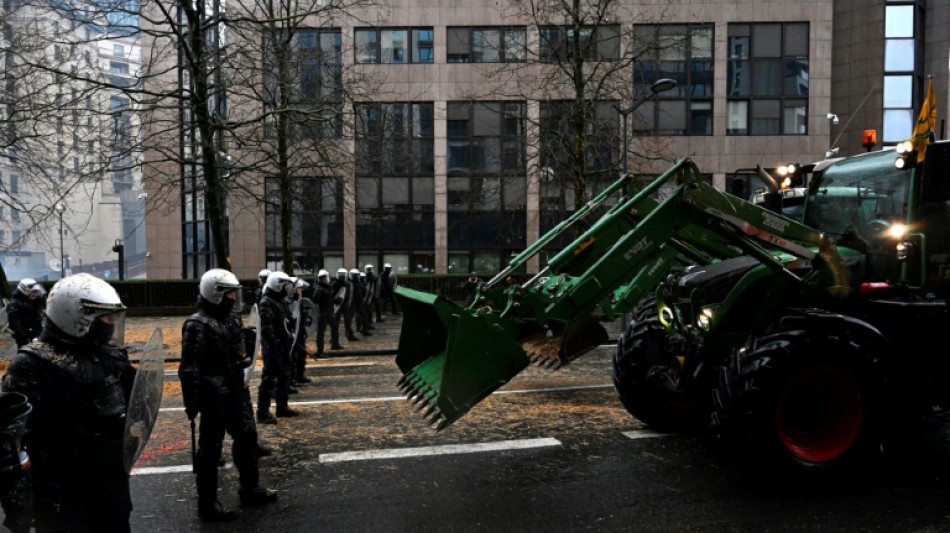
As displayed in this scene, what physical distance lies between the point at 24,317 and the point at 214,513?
869cm

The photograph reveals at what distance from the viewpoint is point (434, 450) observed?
6.59 metres

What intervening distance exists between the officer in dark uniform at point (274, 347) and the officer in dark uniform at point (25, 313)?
228 inches

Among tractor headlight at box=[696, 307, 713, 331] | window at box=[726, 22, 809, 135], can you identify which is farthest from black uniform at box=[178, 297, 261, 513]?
window at box=[726, 22, 809, 135]

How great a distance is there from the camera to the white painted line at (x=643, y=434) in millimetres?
6863

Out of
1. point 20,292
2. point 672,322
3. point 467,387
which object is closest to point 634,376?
point 672,322

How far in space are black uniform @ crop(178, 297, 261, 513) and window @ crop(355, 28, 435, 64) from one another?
26.1 m

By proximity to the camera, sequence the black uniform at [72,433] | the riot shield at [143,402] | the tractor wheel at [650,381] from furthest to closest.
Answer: the tractor wheel at [650,381]
the riot shield at [143,402]
the black uniform at [72,433]

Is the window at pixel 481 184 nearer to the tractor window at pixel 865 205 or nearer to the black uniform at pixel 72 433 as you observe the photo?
the tractor window at pixel 865 205

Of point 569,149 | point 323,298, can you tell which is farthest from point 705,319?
point 569,149

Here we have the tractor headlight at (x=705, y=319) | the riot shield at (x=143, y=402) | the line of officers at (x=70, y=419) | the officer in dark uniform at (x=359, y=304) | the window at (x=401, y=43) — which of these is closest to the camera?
the line of officers at (x=70, y=419)

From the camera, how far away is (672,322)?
664cm

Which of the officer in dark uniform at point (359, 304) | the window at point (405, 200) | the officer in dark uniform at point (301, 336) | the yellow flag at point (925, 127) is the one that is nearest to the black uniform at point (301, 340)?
the officer in dark uniform at point (301, 336)

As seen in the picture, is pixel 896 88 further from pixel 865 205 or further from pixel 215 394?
pixel 215 394

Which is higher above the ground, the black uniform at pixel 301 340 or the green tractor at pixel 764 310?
the green tractor at pixel 764 310
